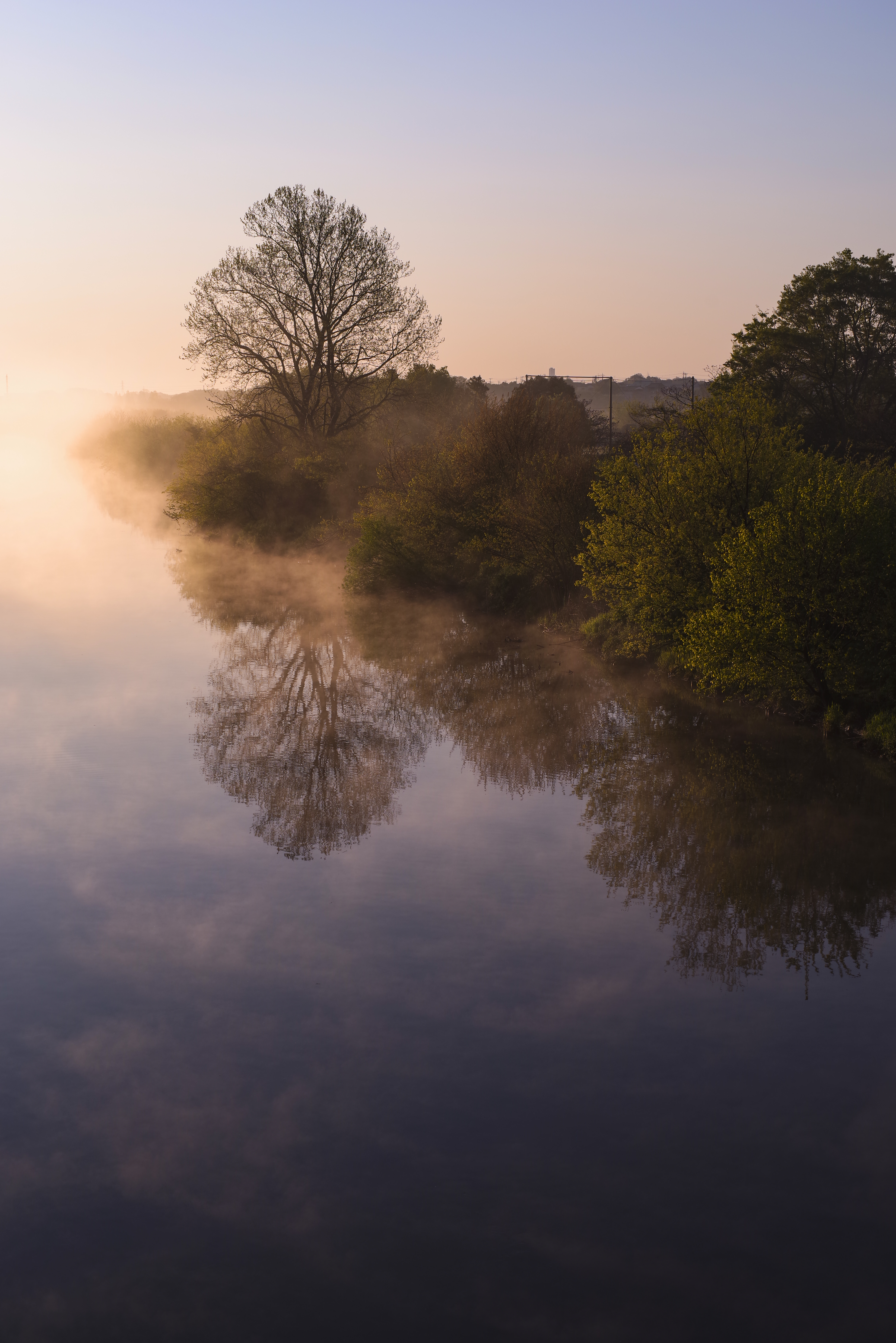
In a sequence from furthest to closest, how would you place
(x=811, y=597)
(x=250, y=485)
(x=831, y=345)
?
1. (x=250, y=485)
2. (x=831, y=345)
3. (x=811, y=597)

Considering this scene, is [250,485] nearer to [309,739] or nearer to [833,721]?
[309,739]

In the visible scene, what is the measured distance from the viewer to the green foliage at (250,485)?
49938mm

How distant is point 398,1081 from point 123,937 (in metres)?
4.20

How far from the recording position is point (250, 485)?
51281 mm

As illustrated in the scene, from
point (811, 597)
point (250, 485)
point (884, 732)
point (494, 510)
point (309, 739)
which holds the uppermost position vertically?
point (250, 485)

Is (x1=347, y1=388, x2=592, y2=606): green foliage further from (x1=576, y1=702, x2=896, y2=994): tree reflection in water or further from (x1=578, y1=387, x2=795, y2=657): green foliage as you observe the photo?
(x1=576, y1=702, x2=896, y2=994): tree reflection in water

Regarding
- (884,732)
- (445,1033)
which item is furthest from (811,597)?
(445,1033)

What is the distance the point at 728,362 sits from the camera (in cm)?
4544

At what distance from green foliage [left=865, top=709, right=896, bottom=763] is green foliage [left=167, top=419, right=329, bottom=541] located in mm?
33851

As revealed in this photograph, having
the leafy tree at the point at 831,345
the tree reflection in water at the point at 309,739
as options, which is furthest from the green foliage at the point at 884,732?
the leafy tree at the point at 831,345

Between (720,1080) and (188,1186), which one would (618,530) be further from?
(188,1186)

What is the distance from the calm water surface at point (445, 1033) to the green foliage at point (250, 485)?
29919 mm

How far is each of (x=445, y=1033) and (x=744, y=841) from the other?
6731mm

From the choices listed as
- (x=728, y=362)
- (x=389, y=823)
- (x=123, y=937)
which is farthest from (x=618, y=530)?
(x=728, y=362)
